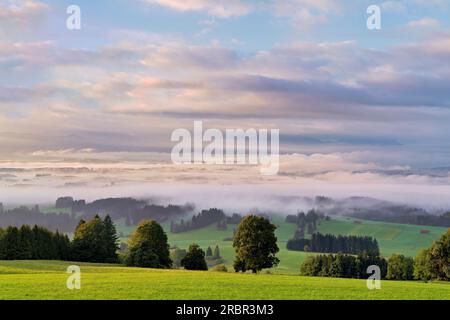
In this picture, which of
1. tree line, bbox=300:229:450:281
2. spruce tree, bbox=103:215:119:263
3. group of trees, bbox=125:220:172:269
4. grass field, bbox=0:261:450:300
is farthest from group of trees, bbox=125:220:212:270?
tree line, bbox=300:229:450:281

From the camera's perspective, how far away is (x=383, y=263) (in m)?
167

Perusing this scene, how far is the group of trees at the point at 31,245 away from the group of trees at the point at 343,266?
67.6 m

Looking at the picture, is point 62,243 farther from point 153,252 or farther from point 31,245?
point 153,252

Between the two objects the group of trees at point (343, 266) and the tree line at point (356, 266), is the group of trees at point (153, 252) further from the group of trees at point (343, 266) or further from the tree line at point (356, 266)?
the tree line at point (356, 266)

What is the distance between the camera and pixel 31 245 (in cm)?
12525

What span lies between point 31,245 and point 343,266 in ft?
259

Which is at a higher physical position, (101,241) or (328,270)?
(101,241)

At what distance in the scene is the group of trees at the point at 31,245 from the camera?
123m

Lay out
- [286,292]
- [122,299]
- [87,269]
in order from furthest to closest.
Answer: [87,269] < [286,292] < [122,299]

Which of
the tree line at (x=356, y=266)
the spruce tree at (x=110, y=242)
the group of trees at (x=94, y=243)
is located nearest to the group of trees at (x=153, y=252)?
the group of trees at (x=94, y=243)
